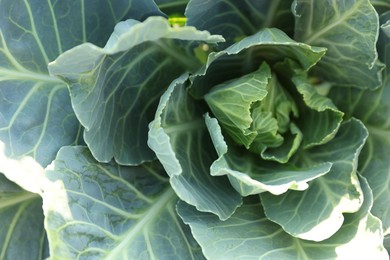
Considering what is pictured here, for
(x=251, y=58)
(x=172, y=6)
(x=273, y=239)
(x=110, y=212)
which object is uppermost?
(x=172, y=6)

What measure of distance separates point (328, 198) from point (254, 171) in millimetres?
175

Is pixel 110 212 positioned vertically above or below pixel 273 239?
above

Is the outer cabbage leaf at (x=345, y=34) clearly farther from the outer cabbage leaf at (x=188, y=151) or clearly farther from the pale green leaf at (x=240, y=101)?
the outer cabbage leaf at (x=188, y=151)

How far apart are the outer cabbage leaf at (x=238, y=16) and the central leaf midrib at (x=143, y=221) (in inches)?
14.5

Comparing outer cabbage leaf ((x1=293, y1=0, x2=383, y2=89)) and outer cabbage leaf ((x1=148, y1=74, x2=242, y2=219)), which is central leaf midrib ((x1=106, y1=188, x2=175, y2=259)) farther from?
outer cabbage leaf ((x1=293, y1=0, x2=383, y2=89))

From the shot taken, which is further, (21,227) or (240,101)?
(21,227)

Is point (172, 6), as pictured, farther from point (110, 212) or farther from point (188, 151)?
point (110, 212)

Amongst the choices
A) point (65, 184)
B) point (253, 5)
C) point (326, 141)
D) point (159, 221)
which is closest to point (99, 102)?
point (65, 184)

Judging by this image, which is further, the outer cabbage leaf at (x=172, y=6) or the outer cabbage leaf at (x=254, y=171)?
the outer cabbage leaf at (x=172, y=6)

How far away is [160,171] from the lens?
1.23 metres

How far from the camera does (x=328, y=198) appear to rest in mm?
1120

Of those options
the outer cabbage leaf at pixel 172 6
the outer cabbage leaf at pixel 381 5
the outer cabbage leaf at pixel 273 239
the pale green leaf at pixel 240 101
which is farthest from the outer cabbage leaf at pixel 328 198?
the outer cabbage leaf at pixel 172 6

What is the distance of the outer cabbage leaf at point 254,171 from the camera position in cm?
97

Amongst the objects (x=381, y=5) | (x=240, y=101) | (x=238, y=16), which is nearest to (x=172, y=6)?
(x=238, y=16)
